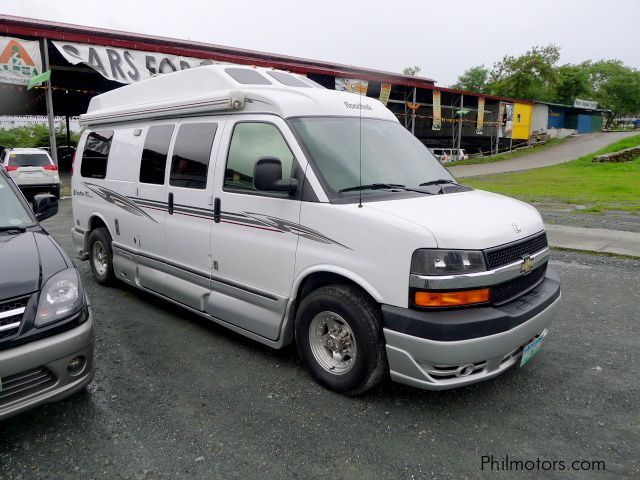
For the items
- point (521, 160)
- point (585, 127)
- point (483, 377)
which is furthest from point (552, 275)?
point (585, 127)

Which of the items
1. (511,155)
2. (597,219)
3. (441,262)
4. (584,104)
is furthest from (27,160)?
(584,104)

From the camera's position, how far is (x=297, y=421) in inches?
130

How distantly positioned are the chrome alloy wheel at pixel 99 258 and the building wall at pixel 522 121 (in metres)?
39.0

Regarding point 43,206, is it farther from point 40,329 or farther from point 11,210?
point 40,329

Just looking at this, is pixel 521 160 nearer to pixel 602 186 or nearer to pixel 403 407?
pixel 602 186

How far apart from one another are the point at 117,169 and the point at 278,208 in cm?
295

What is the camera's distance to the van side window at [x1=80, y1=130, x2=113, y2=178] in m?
6.12

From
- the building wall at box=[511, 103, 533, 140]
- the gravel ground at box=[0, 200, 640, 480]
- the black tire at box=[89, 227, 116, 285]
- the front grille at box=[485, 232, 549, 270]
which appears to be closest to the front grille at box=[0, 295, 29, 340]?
the gravel ground at box=[0, 200, 640, 480]

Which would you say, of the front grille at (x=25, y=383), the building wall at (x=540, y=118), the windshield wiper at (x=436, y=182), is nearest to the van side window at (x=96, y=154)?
the front grille at (x=25, y=383)

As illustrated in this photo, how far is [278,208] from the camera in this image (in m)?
3.83

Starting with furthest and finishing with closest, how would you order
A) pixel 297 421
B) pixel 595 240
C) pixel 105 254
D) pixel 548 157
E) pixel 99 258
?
pixel 548 157 < pixel 595 240 < pixel 99 258 < pixel 105 254 < pixel 297 421

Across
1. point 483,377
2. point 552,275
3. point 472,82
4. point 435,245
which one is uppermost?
point 472,82

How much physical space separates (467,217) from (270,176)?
4.64 ft

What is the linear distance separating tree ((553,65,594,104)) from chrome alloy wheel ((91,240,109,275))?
2703 inches
